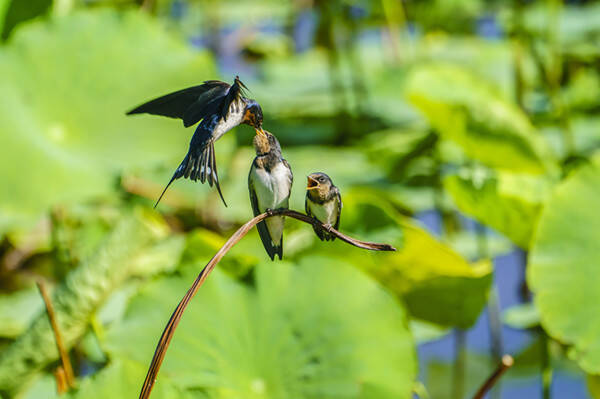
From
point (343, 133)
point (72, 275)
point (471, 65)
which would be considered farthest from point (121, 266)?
point (471, 65)

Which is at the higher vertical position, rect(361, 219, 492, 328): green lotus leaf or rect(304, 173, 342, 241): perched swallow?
rect(304, 173, 342, 241): perched swallow

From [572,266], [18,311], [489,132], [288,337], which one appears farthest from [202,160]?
[18,311]

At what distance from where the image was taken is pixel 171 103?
0.21 meters

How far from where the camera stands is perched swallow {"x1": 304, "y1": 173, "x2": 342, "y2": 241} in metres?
0.23

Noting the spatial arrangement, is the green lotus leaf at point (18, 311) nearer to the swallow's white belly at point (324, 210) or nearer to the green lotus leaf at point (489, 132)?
the green lotus leaf at point (489, 132)

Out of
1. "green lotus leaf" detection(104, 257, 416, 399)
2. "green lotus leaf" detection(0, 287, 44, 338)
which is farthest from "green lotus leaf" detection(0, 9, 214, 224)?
"green lotus leaf" detection(104, 257, 416, 399)

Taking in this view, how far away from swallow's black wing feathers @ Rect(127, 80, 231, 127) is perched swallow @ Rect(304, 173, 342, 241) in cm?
5

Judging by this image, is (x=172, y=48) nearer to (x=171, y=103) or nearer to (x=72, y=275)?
(x=72, y=275)

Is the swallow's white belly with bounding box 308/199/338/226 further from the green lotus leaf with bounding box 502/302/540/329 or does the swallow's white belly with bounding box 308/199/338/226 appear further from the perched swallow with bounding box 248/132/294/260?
the green lotus leaf with bounding box 502/302/540/329

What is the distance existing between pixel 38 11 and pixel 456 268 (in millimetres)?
608

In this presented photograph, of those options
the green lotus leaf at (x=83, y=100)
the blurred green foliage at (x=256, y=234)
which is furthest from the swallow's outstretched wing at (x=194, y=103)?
the green lotus leaf at (x=83, y=100)

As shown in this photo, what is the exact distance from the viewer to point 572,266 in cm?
64

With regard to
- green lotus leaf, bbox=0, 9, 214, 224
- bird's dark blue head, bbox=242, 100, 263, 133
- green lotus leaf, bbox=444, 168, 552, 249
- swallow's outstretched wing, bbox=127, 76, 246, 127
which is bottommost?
green lotus leaf, bbox=444, 168, 552, 249

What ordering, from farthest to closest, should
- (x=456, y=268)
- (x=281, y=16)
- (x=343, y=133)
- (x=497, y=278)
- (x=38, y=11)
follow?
(x=281, y=16), (x=343, y=133), (x=497, y=278), (x=38, y=11), (x=456, y=268)
